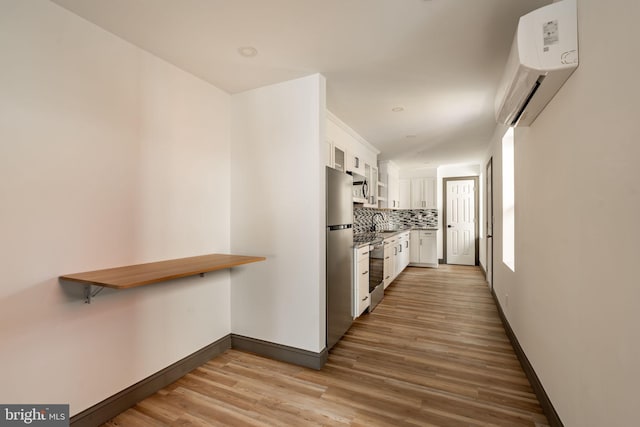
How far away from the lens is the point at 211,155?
2.65 m

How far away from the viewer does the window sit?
3152 millimetres

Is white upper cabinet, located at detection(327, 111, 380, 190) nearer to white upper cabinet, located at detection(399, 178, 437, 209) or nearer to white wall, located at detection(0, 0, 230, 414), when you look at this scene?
white wall, located at detection(0, 0, 230, 414)

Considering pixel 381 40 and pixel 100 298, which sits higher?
pixel 381 40

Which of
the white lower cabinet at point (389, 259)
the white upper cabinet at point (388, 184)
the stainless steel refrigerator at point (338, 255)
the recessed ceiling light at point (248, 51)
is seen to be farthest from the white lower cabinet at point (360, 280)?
the white upper cabinet at point (388, 184)

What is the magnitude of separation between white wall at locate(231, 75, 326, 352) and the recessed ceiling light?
473 millimetres

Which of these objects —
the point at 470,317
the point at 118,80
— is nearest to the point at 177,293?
the point at 118,80

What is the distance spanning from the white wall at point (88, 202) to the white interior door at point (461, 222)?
6.60 metres

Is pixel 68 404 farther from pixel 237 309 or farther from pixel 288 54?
pixel 288 54

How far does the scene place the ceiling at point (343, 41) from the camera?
1665 mm

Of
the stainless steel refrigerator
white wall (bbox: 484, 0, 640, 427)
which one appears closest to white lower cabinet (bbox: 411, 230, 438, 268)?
the stainless steel refrigerator

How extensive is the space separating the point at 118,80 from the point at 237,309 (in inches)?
83.5

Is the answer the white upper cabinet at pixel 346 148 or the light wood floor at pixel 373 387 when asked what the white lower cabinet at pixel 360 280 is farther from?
the white upper cabinet at pixel 346 148

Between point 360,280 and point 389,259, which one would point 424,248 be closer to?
point 389,259

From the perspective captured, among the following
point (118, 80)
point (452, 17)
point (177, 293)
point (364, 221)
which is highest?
point (452, 17)
